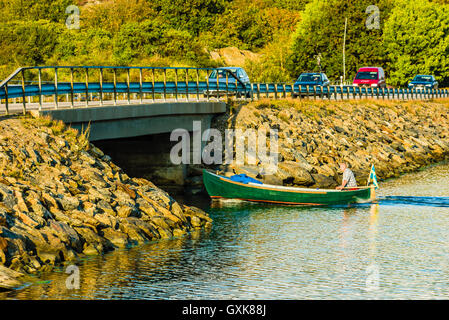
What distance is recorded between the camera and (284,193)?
33.2 meters

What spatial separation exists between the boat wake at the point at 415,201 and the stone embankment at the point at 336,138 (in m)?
4.75

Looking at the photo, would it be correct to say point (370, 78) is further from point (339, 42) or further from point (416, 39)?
point (416, 39)

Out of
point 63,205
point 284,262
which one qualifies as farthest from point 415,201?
point 63,205

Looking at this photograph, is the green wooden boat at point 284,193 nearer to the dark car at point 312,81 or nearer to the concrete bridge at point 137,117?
the concrete bridge at point 137,117

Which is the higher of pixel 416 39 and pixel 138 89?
pixel 416 39

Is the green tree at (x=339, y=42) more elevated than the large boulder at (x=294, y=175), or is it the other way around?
the green tree at (x=339, y=42)

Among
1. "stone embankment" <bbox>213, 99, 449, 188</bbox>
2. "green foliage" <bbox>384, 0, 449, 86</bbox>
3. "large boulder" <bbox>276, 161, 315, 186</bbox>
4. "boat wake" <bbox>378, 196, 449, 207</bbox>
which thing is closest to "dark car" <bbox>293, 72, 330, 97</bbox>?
"stone embankment" <bbox>213, 99, 449, 188</bbox>

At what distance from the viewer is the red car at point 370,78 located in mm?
69375

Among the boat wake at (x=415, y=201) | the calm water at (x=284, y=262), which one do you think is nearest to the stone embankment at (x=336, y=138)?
the boat wake at (x=415, y=201)

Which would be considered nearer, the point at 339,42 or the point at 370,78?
the point at 370,78

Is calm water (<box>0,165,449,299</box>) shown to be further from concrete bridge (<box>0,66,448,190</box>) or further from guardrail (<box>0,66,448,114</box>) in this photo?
guardrail (<box>0,66,448,114</box>)

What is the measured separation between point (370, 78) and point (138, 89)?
39757mm

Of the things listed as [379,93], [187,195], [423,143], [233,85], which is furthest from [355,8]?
[187,195]
